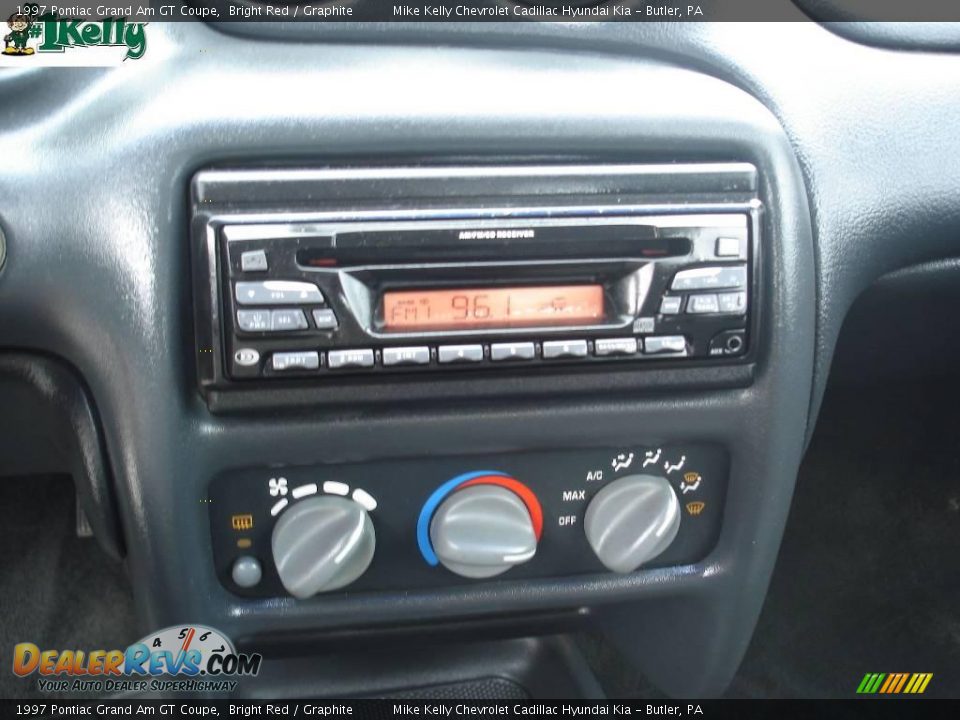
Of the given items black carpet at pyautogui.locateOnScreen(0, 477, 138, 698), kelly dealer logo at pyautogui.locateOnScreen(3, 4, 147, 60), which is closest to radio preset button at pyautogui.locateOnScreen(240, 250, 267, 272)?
kelly dealer logo at pyautogui.locateOnScreen(3, 4, 147, 60)

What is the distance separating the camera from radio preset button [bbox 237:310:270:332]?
0.69m

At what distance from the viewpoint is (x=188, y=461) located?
74cm

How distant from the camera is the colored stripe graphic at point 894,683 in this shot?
132 cm

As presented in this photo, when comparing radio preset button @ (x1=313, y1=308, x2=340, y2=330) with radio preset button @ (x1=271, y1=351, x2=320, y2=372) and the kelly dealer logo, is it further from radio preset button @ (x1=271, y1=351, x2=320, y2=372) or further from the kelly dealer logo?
the kelly dealer logo

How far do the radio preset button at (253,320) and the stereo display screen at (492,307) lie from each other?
0.09 metres

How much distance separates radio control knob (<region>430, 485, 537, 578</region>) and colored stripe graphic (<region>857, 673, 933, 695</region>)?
0.82 meters

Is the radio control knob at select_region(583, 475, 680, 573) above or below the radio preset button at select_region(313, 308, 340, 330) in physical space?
below

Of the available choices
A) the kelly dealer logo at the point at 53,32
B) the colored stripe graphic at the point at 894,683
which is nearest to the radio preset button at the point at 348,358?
the kelly dealer logo at the point at 53,32

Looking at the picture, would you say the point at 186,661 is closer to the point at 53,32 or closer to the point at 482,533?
the point at 482,533

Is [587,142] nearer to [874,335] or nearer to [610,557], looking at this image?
[610,557]

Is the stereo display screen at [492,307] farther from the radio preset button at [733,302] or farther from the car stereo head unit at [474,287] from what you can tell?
the radio preset button at [733,302]

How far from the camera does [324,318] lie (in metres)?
0.70

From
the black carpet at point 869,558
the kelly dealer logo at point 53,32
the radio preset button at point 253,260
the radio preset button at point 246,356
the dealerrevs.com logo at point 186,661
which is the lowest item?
the black carpet at point 869,558

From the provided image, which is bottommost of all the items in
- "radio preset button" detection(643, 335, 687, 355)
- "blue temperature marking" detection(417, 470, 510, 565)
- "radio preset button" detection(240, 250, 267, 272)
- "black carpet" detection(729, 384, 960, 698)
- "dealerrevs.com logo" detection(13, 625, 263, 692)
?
"black carpet" detection(729, 384, 960, 698)
